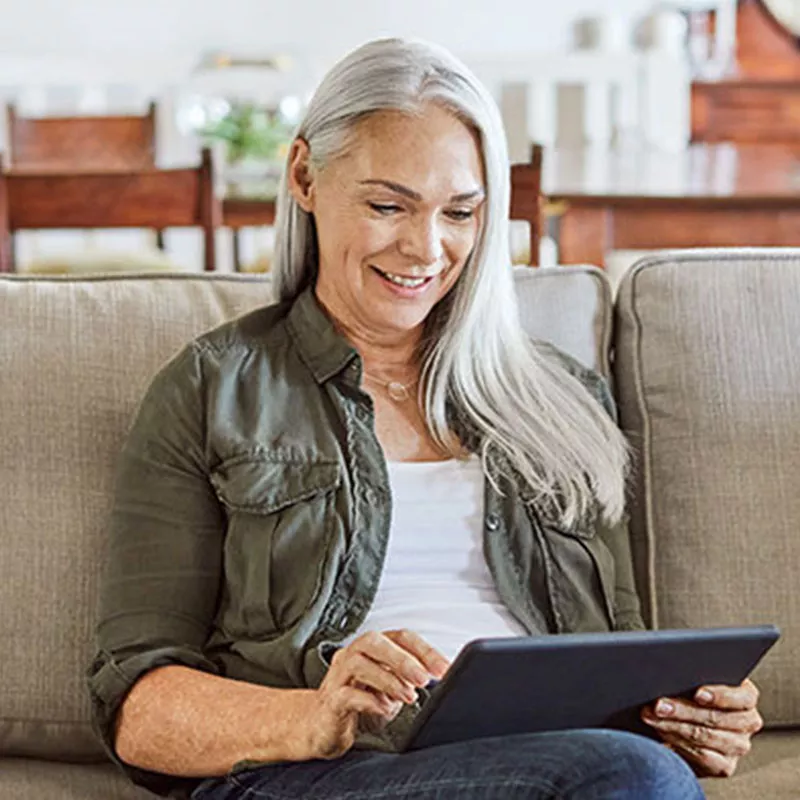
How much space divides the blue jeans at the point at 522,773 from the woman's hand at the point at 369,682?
4cm

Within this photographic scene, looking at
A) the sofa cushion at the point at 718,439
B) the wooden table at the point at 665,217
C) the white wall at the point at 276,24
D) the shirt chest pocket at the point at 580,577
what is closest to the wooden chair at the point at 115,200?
the wooden table at the point at 665,217

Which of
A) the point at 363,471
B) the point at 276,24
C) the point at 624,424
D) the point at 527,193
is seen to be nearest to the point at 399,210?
the point at 363,471

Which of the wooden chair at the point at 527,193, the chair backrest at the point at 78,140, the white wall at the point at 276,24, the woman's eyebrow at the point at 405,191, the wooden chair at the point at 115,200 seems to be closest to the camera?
the woman's eyebrow at the point at 405,191

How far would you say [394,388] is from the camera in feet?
5.84

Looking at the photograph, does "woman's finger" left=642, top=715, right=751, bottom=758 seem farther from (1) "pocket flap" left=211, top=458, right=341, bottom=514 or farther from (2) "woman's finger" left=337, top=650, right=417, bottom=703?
(1) "pocket flap" left=211, top=458, right=341, bottom=514

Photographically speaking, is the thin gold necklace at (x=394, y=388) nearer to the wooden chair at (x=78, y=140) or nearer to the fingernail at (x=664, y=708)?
the fingernail at (x=664, y=708)

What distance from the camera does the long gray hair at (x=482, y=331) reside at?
167cm

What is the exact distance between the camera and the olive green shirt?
1586 mm

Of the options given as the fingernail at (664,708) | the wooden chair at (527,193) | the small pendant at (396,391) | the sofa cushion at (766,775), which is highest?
the wooden chair at (527,193)

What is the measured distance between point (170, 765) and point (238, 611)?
0.54 ft

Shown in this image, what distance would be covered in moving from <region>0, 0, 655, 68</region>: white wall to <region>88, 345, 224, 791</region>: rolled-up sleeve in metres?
4.45

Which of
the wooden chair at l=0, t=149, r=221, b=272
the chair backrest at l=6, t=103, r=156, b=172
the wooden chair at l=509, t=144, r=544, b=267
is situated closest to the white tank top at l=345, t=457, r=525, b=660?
the wooden chair at l=509, t=144, r=544, b=267

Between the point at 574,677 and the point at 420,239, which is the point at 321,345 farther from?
the point at 574,677

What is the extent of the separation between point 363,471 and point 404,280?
190 millimetres
